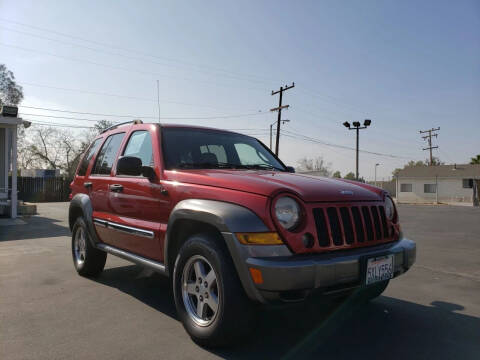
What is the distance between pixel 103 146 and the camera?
507 cm

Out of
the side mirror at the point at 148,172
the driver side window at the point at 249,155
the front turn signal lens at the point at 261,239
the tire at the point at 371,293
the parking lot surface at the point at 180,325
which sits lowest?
the parking lot surface at the point at 180,325

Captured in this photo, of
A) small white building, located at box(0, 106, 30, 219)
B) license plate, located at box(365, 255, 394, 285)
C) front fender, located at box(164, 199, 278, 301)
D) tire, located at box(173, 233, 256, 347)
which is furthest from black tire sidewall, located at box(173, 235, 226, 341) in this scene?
small white building, located at box(0, 106, 30, 219)

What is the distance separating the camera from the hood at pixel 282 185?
280cm

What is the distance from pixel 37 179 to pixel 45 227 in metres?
21.7

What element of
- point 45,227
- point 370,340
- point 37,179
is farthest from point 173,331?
point 37,179

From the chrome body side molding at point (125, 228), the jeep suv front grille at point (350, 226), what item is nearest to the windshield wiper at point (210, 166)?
the chrome body side molding at point (125, 228)

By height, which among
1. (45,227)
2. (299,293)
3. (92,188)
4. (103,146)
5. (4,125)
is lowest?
(45,227)

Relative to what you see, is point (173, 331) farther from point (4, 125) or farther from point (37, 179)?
point (37, 179)

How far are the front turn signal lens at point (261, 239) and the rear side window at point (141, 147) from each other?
1590 millimetres

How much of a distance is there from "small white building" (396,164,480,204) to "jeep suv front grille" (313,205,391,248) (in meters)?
45.3

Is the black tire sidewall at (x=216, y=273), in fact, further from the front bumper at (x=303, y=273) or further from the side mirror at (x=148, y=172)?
the side mirror at (x=148, y=172)

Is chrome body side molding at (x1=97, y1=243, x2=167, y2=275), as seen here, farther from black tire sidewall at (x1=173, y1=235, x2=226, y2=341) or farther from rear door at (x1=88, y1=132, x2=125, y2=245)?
black tire sidewall at (x1=173, y1=235, x2=226, y2=341)

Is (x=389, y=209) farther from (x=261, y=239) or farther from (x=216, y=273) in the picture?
(x=216, y=273)

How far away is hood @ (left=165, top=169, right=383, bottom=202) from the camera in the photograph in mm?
2805
